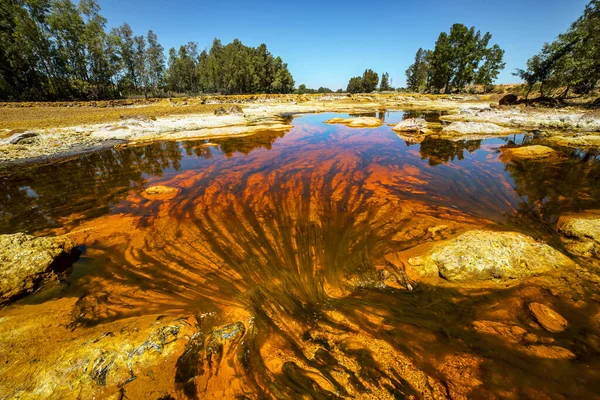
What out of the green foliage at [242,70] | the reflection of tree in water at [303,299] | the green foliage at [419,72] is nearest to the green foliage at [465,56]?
the green foliage at [419,72]

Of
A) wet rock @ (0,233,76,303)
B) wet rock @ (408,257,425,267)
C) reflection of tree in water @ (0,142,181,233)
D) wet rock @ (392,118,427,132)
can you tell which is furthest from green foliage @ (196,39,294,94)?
wet rock @ (408,257,425,267)

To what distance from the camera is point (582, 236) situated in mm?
4746

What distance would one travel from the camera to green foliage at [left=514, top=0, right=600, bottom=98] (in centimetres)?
2358

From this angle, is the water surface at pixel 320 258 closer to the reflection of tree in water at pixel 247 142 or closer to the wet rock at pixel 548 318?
the wet rock at pixel 548 318

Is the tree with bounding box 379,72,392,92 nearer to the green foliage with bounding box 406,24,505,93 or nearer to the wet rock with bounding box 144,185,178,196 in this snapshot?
the green foliage with bounding box 406,24,505,93

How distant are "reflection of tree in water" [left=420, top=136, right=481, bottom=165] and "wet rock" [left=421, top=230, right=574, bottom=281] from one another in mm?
7856

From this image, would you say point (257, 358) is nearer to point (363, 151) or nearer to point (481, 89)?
point (363, 151)

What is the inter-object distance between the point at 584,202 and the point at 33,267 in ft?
46.4

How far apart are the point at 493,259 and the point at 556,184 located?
753 centimetres

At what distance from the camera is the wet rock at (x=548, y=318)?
308cm

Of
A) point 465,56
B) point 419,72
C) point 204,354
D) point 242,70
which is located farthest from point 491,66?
point 204,354

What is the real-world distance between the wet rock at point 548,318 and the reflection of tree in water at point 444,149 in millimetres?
9195

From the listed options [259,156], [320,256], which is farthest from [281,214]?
[259,156]

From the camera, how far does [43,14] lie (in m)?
40.2
